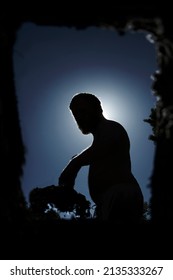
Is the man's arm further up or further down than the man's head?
further down

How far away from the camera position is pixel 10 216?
11.8 ft

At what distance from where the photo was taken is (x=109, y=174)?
16.2 feet

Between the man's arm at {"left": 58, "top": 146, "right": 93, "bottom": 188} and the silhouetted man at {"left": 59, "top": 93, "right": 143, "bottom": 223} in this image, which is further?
the man's arm at {"left": 58, "top": 146, "right": 93, "bottom": 188}

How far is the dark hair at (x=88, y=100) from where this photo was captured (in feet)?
17.9

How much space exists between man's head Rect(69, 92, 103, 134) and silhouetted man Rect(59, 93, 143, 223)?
0.02m

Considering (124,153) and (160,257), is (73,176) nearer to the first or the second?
(124,153)

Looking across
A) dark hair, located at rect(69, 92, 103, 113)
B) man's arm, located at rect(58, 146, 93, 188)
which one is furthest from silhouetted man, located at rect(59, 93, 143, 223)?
dark hair, located at rect(69, 92, 103, 113)

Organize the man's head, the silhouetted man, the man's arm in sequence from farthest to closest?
the man's head < the man's arm < the silhouetted man

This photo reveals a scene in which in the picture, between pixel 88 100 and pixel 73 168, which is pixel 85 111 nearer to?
pixel 88 100

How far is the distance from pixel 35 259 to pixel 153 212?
4.58 feet

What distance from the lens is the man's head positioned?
17.6 ft

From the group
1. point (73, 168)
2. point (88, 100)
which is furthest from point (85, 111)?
point (73, 168)

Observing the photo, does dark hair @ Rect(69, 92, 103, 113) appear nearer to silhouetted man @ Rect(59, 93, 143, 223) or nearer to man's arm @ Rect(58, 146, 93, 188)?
silhouetted man @ Rect(59, 93, 143, 223)

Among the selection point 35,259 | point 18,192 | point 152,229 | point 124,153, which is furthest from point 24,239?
point 124,153
